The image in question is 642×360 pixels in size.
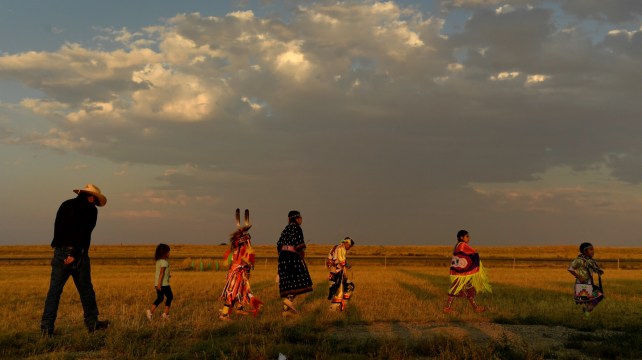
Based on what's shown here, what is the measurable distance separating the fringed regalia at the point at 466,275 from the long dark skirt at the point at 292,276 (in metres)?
3.90

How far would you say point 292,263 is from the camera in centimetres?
1256

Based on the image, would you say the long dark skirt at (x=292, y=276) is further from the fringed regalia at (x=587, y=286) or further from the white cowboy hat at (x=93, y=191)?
the fringed regalia at (x=587, y=286)

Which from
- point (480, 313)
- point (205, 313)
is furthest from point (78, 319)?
point (480, 313)

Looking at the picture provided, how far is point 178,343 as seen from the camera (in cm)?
938

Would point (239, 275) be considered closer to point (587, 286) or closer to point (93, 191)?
point (93, 191)

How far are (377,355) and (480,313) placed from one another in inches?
238

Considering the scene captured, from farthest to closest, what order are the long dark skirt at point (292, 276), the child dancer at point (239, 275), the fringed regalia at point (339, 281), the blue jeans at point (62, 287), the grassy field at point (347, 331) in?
1. the fringed regalia at point (339, 281)
2. the long dark skirt at point (292, 276)
3. the child dancer at point (239, 275)
4. the blue jeans at point (62, 287)
5. the grassy field at point (347, 331)

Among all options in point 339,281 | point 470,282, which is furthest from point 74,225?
point 470,282

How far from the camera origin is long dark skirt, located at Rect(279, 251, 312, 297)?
1245cm

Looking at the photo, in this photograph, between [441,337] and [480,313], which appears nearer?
[441,337]

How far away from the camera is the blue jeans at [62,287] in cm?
1010

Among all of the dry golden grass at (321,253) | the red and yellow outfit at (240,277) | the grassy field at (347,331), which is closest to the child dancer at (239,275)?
the red and yellow outfit at (240,277)

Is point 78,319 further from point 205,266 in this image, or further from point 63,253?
point 205,266

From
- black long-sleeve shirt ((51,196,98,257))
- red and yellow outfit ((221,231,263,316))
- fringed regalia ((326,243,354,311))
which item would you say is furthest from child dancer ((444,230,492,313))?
black long-sleeve shirt ((51,196,98,257))
